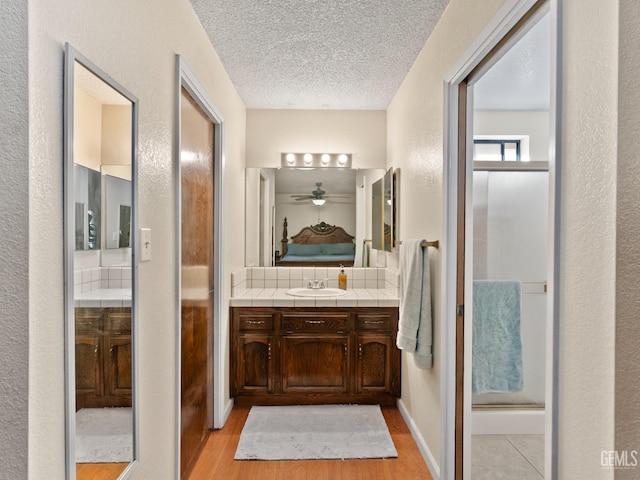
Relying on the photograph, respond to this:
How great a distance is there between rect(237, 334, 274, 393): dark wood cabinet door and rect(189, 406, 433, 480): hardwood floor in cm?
57

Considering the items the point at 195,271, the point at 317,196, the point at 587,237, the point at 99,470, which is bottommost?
the point at 99,470

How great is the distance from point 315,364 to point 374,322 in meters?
0.55

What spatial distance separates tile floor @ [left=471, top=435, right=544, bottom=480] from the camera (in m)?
2.49

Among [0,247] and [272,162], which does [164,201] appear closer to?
[0,247]

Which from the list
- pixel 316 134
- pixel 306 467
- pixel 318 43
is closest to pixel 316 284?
pixel 316 134

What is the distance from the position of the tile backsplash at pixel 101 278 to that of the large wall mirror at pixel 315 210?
2.50m

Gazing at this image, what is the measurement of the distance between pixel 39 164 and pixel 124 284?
21.7 inches

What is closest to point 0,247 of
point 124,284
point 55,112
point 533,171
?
point 55,112

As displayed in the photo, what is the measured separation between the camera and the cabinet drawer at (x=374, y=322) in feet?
10.9

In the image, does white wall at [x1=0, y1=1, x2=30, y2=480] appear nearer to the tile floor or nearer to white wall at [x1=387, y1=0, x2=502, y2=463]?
white wall at [x1=387, y1=0, x2=502, y2=463]

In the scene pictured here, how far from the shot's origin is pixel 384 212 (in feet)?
12.0

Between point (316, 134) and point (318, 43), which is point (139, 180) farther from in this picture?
point (316, 134)

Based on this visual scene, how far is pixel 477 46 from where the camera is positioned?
181 centimetres

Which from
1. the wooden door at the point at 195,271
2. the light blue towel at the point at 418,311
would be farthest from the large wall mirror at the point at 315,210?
the light blue towel at the point at 418,311
